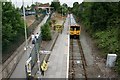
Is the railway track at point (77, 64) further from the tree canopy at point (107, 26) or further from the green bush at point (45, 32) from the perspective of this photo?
the green bush at point (45, 32)

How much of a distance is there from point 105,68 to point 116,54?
1.96 meters

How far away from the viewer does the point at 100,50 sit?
2409 cm

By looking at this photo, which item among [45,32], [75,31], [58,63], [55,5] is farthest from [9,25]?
[55,5]

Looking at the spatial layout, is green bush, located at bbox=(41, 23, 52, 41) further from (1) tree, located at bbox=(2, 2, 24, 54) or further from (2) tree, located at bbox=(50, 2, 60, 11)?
(2) tree, located at bbox=(50, 2, 60, 11)

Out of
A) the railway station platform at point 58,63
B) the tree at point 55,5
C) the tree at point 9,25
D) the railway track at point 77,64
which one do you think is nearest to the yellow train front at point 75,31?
the railway track at point 77,64

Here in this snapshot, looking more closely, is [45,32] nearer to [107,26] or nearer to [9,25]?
[107,26]

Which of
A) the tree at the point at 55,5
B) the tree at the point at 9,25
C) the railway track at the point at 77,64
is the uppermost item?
the tree at the point at 55,5

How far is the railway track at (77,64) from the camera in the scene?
16.8 metres

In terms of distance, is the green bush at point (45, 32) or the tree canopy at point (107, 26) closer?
the tree canopy at point (107, 26)

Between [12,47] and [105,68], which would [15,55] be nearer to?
[12,47]

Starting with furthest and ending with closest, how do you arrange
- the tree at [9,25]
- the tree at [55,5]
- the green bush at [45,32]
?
the tree at [55,5], the green bush at [45,32], the tree at [9,25]

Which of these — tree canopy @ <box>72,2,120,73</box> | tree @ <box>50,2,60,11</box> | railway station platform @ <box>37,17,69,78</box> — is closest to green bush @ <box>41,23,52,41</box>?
railway station platform @ <box>37,17,69,78</box>

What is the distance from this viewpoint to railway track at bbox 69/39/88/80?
55.1ft

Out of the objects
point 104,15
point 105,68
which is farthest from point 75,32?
point 105,68
